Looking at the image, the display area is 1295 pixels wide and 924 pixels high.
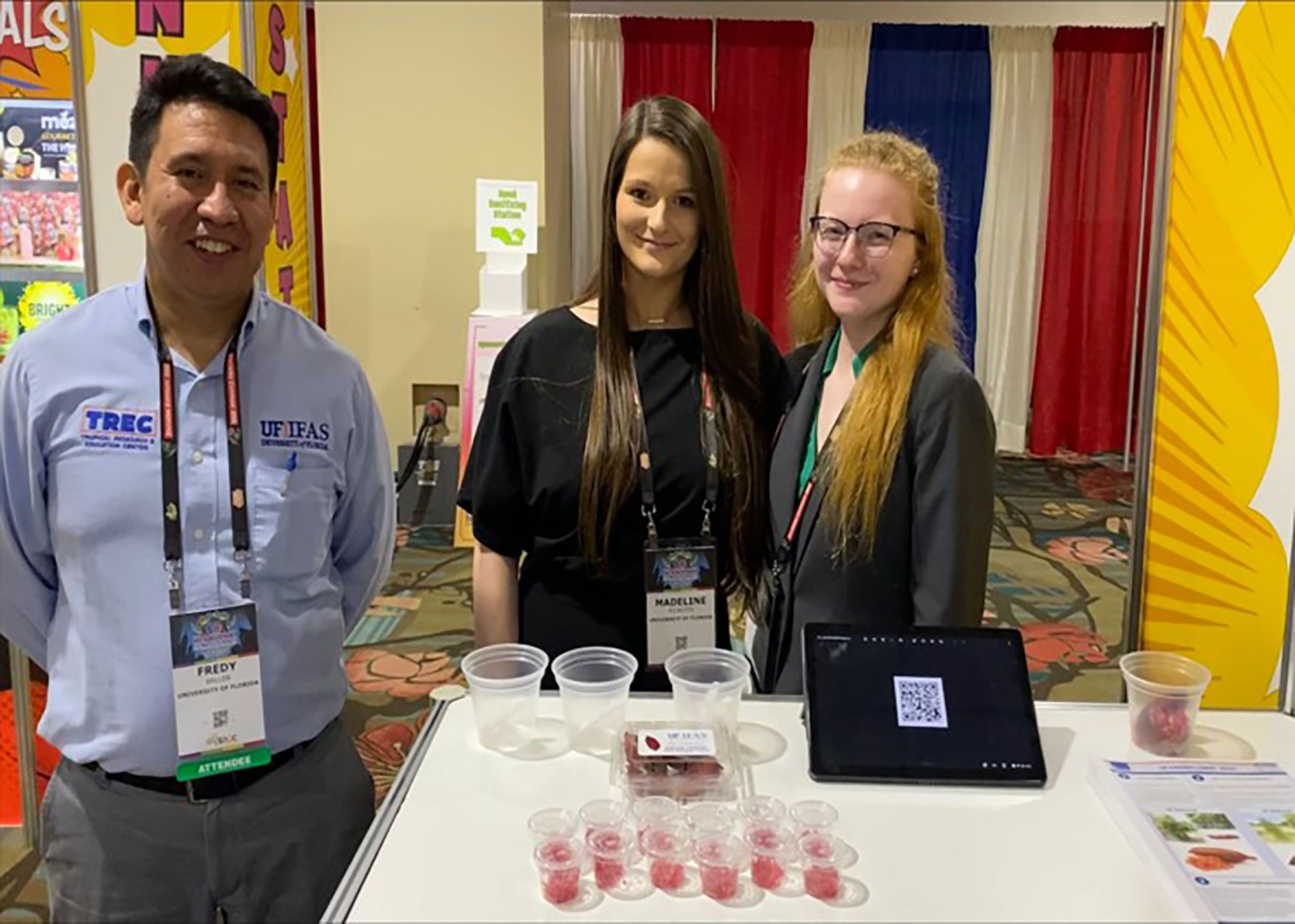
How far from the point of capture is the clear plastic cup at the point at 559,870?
116cm

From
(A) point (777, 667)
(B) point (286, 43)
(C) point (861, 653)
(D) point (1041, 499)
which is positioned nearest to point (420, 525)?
(B) point (286, 43)

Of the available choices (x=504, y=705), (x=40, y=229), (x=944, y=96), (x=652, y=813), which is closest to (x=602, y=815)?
(x=652, y=813)

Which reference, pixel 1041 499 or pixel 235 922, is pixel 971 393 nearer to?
pixel 235 922

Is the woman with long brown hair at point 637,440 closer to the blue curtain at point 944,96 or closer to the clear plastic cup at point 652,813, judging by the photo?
the clear plastic cup at point 652,813

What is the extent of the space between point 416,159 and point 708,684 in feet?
16.9

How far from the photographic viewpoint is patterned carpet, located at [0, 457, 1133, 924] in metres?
3.42

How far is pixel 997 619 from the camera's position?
465cm

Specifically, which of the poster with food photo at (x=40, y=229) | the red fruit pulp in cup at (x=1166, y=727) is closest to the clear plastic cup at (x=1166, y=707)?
the red fruit pulp in cup at (x=1166, y=727)

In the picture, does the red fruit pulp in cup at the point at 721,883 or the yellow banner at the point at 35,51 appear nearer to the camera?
the red fruit pulp in cup at the point at 721,883

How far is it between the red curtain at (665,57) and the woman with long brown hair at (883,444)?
5915 mm

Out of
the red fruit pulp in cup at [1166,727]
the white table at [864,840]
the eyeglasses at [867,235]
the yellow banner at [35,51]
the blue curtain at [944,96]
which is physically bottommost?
the white table at [864,840]

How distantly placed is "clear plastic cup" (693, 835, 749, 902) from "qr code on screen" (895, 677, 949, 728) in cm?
33

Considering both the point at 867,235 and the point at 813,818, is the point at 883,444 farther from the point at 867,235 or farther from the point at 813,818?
the point at 813,818

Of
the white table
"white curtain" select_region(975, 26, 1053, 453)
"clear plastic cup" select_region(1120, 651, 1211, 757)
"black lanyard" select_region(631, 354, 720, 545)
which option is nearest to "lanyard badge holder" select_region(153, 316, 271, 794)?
the white table
